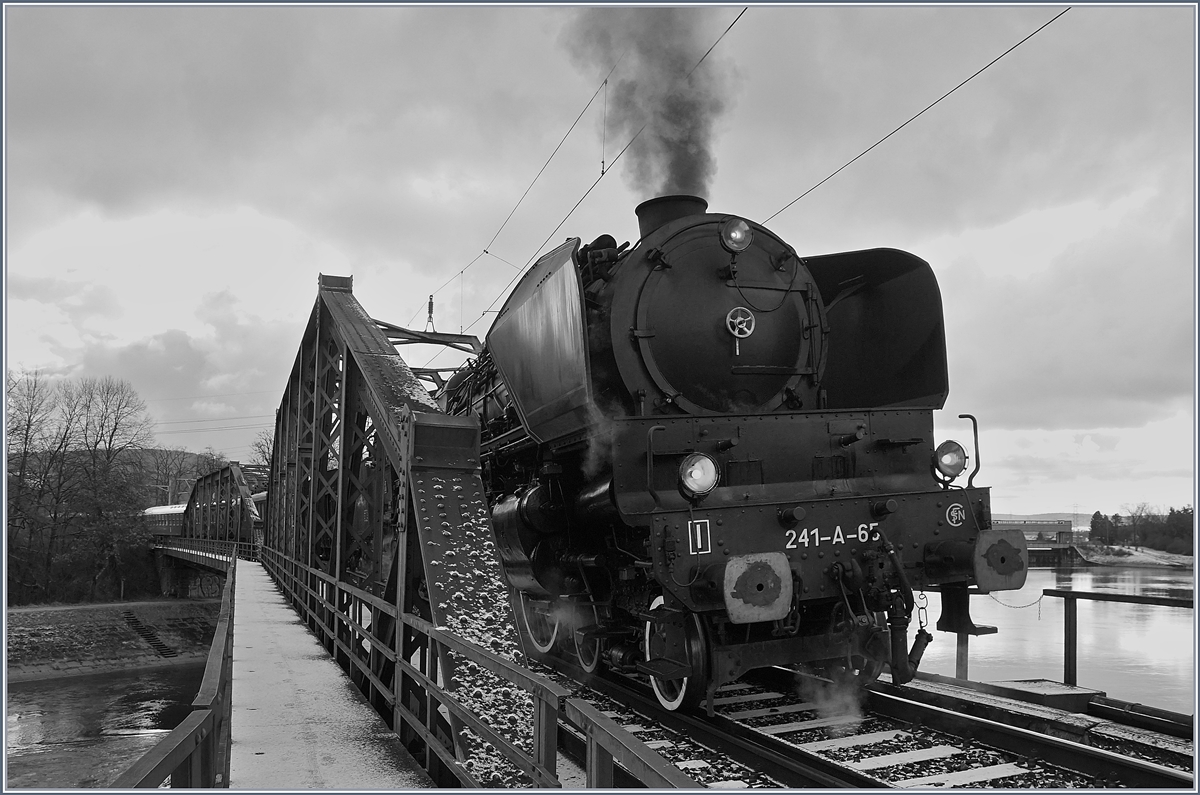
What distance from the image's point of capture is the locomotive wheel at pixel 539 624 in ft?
24.1

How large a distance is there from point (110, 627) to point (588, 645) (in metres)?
35.4

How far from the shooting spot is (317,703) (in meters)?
5.69

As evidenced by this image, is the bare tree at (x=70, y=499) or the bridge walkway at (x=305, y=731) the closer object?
the bridge walkway at (x=305, y=731)

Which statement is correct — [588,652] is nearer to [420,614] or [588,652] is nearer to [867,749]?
[420,614]

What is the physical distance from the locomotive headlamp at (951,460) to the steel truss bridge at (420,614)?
9.67 ft

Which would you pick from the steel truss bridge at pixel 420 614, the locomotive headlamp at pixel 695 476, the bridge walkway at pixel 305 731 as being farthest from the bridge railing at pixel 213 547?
the locomotive headlamp at pixel 695 476

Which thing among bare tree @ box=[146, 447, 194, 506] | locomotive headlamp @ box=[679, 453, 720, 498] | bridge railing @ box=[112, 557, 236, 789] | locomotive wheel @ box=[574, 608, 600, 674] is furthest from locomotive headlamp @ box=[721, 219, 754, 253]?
bare tree @ box=[146, 447, 194, 506]

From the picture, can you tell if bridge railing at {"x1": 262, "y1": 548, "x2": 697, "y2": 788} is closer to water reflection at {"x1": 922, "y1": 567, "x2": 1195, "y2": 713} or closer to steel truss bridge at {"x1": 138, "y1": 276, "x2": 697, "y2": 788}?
steel truss bridge at {"x1": 138, "y1": 276, "x2": 697, "y2": 788}

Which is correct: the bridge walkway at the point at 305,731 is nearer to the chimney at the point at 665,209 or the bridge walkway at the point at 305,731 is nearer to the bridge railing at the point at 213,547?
the chimney at the point at 665,209

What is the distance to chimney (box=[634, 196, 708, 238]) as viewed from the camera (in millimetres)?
6359

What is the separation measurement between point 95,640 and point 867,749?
3662cm

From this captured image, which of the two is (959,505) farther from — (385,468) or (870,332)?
(385,468)

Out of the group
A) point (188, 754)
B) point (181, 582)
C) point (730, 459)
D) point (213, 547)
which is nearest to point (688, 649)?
point (730, 459)

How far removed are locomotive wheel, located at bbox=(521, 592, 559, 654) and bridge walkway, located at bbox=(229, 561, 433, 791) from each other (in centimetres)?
168
